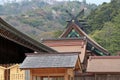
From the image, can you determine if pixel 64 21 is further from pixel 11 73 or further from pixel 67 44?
pixel 11 73

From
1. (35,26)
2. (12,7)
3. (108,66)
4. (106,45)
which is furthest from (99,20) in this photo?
(12,7)

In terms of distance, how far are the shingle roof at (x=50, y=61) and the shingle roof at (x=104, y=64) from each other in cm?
1218

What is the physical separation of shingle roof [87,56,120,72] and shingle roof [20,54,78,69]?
12.2 m

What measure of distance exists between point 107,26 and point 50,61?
42695 millimetres

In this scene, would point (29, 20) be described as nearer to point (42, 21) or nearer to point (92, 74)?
point (42, 21)

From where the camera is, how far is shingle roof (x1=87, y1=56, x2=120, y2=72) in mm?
21578

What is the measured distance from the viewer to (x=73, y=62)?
29.6 ft

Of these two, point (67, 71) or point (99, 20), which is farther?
point (99, 20)

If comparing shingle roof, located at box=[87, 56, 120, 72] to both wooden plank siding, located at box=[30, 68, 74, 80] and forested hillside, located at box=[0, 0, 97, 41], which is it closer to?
wooden plank siding, located at box=[30, 68, 74, 80]

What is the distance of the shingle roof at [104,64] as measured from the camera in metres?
21.6

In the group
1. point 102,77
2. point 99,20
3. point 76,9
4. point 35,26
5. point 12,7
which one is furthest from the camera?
point 12,7

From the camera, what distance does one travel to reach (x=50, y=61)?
9.22 m

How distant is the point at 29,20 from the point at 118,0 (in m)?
20.9

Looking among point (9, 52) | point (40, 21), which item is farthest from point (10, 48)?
point (40, 21)
